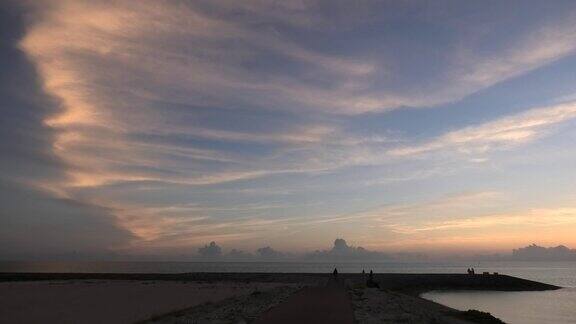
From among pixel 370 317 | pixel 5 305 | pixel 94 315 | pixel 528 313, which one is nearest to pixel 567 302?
pixel 528 313

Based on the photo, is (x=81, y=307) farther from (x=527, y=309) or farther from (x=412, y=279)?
(x=412, y=279)

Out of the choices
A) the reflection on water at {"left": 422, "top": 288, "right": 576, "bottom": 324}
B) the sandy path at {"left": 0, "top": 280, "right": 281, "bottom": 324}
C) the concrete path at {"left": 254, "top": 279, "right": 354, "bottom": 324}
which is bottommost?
the reflection on water at {"left": 422, "top": 288, "right": 576, "bottom": 324}

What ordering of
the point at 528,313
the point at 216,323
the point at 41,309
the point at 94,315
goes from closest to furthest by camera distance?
1. the point at 216,323
2. the point at 94,315
3. the point at 41,309
4. the point at 528,313

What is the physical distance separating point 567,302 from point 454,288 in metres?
23.1

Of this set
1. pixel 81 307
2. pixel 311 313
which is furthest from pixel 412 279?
pixel 311 313

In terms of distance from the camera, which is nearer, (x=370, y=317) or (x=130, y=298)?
(x=370, y=317)

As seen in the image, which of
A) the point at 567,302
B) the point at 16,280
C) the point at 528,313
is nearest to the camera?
the point at 528,313

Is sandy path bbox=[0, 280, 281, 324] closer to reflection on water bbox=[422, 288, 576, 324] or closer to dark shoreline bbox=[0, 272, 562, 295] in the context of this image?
reflection on water bbox=[422, 288, 576, 324]

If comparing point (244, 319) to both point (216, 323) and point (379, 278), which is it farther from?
point (379, 278)

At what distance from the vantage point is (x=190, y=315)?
26.5 meters

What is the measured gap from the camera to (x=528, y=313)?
134 ft

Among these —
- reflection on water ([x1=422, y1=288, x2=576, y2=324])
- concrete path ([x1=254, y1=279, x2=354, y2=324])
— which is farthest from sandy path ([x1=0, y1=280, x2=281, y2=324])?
reflection on water ([x1=422, y1=288, x2=576, y2=324])

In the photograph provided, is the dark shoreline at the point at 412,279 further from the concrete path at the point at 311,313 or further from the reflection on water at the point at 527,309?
the concrete path at the point at 311,313

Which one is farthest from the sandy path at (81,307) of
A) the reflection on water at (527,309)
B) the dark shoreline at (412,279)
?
the dark shoreline at (412,279)
